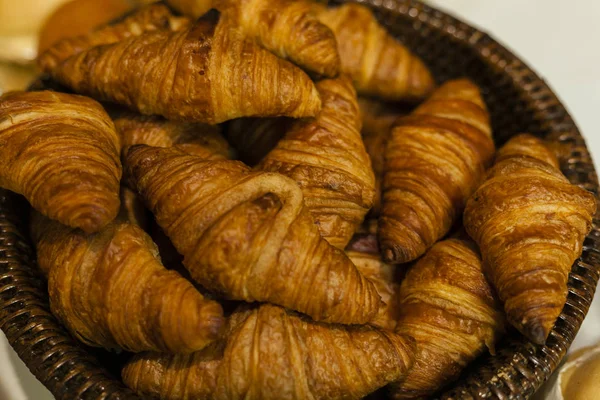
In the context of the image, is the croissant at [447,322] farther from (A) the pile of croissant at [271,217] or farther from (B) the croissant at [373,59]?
(B) the croissant at [373,59]

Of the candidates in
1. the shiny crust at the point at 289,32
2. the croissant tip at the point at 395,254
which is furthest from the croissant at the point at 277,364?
the shiny crust at the point at 289,32

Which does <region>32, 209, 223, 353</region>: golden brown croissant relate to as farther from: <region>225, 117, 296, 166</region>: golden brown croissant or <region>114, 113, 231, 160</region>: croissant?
<region>225, 117, 296, 166</region>: golden brown croissant

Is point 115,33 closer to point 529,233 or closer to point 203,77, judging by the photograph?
point 203,77

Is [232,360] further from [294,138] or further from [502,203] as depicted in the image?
[502,203]

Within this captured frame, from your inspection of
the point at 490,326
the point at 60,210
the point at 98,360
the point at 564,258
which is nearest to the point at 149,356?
the point at 98,360

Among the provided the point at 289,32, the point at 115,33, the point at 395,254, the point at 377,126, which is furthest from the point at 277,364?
the point at 115,33

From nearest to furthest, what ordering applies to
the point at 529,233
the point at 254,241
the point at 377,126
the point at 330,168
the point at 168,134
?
1. the point at 254,241
2. the point at 529,233
3. the point at 330,168
4. the point at 168,134
5. the point at 377,126
